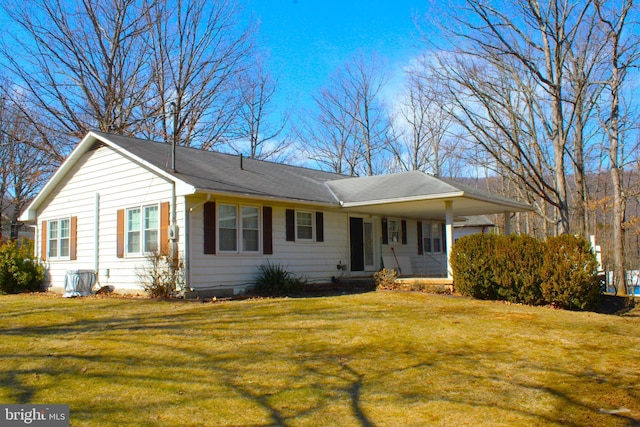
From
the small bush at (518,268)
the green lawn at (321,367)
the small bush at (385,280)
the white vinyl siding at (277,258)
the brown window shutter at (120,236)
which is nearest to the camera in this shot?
the green lawn at (321,367)

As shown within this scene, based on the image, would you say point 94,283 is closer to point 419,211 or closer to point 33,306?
point 33,306

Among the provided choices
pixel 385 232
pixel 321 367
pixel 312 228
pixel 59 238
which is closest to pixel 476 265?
pixel 312 228

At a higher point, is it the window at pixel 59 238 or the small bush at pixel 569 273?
the window at pixel 59 238

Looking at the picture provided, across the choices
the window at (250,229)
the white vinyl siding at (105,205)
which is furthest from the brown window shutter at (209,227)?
the window at (250,229)

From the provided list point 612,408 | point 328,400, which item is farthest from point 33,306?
point 612,408

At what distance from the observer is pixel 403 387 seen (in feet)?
18.4

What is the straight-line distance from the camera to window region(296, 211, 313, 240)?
15430 millimetres

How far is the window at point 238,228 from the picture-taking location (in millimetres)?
13148

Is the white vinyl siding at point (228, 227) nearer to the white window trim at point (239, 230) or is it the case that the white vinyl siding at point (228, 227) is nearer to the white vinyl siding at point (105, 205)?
the white window trim at point (239, 230)

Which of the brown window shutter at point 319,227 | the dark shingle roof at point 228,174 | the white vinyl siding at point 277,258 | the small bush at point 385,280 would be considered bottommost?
the small bush at point 385,280

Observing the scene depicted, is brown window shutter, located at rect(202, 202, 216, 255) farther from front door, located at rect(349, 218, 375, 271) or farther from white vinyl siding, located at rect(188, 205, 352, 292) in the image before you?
front door, located at rect(349, 218, 375, 271)

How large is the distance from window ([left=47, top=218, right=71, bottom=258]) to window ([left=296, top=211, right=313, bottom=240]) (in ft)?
22.6

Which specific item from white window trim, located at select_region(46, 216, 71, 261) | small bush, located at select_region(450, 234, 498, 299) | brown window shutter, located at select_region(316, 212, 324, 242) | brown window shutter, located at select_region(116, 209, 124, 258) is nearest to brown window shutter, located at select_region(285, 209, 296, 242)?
brown window shutter, located at select_region(316, 212, 324, 242)

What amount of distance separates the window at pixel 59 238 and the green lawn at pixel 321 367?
19.2 feet
